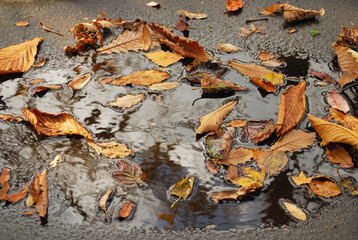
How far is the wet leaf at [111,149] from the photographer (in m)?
1.86

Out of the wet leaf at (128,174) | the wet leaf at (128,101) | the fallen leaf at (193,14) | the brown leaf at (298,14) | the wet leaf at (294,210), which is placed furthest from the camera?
the fallen leaf at (193,14)

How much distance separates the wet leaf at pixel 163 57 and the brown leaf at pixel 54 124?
2.68ft

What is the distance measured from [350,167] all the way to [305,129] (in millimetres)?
326

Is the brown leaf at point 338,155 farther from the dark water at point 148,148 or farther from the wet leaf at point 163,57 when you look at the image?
the wet leaf at point 163,57

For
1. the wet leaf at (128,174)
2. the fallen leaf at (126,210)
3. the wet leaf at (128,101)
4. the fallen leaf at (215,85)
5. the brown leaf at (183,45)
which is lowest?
the fallen leaf at (126,210)

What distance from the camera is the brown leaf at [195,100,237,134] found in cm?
197

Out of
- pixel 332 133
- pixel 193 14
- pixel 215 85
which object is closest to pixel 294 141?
pixel 332 133

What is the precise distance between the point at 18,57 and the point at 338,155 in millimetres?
2304

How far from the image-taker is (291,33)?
276 centimetres

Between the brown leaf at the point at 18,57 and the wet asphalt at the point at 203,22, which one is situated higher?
the wet asphalt at the point at 203,22

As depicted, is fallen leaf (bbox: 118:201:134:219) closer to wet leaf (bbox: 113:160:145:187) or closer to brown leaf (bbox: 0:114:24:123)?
wet leaf (bbox: 113:160:145:187)

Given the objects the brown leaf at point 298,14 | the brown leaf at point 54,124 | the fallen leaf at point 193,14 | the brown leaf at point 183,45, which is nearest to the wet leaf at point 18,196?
the brown leaf at point 54,124

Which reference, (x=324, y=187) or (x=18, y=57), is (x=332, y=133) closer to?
(x=324, y=187)

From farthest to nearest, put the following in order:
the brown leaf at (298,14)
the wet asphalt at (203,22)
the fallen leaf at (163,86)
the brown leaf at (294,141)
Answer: the brown leaf at (298,14), the wet asphalt at (203,22), the fallen leaf at (163,86), the brown leaf at (294,141)
